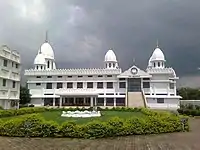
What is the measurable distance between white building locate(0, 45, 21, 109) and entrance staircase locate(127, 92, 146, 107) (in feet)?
61.8

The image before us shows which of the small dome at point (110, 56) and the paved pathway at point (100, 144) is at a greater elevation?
the small dome at point (110, 56)

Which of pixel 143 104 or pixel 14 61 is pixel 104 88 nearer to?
pixel 143 104

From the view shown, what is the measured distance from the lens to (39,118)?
42.1ft

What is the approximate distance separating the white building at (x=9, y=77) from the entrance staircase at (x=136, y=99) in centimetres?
1884

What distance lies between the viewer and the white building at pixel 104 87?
1868 inches

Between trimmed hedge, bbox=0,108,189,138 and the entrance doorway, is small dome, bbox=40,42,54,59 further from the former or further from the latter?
trimmed hedge, bbox=0,108,189,138

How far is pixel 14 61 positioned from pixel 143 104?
21.6 metres

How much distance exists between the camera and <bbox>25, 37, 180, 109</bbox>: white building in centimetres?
4744

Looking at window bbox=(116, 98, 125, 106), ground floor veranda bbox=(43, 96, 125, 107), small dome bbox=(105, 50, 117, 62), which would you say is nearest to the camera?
window bbox=(116, 98, 125, 106)

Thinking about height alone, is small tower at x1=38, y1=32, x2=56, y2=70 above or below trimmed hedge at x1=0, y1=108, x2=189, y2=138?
above

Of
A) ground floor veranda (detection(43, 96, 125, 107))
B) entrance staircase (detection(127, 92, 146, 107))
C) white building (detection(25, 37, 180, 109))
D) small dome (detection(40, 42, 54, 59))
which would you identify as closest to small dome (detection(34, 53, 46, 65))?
small dome (detection(40, 42, 54, 59))

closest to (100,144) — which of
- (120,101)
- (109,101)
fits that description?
(120,101)

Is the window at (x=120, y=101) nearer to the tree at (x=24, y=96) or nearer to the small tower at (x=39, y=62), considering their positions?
the tree at (x=24, y=96)

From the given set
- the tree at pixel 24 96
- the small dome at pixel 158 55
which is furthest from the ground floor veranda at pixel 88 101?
the small dome at pixel 158 55
